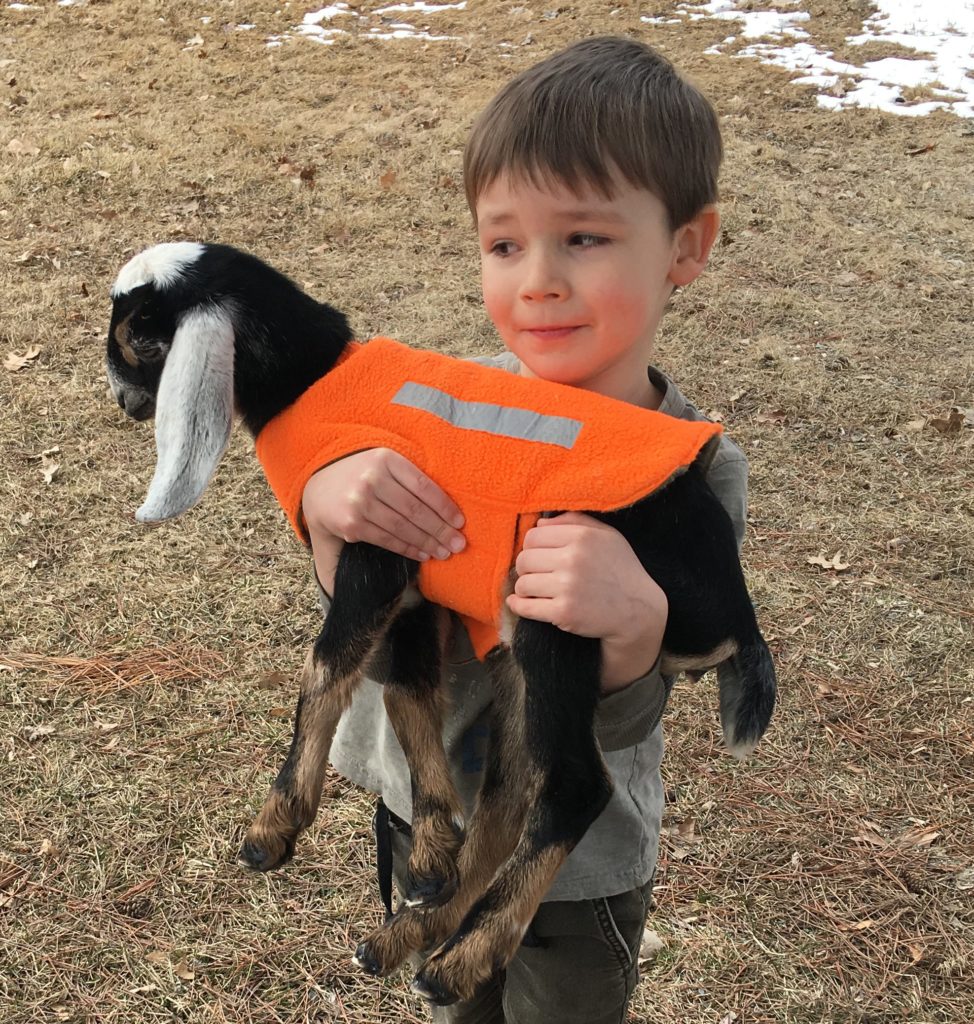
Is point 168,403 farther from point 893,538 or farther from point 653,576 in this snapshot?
point 893,538

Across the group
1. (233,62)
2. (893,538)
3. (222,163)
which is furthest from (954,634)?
(233,62)

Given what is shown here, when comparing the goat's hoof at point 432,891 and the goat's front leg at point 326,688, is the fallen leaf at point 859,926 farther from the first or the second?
the goat's front leg at point 326,688

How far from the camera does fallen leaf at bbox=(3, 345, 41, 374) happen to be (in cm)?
655

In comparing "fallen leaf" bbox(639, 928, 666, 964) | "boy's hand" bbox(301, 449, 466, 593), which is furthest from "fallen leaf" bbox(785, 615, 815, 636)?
"boy's hand" bbox(301, 449, 466, 593)

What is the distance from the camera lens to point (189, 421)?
70.4 inches

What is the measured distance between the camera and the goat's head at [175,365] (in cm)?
179

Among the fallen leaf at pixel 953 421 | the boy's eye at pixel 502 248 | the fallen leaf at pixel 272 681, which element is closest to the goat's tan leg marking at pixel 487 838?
the boy's eye at pixel 502 248

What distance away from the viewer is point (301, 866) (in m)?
3.69

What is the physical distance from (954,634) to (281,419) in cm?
395

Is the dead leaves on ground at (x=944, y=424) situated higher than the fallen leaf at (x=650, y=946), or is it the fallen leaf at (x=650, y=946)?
the dead leaves on ground at (x=944, y=424)

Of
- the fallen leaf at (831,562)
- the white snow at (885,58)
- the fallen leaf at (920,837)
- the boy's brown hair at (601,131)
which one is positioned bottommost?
the fallen leaf at (920,837)

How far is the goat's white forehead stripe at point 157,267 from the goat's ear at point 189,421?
18cm

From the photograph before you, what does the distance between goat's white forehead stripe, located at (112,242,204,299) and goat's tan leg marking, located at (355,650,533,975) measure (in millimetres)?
1036

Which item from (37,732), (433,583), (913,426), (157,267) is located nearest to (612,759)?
(433,583)
